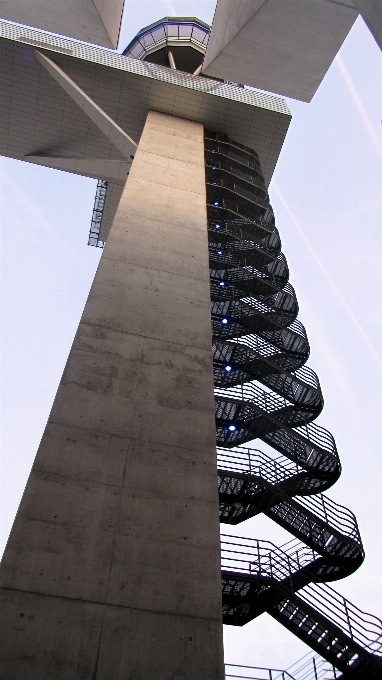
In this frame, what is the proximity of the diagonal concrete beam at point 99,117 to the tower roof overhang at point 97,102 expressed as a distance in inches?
18.7

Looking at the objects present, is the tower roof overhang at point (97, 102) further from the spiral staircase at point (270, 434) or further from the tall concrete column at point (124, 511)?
the tall concrete column at point (124, 511)

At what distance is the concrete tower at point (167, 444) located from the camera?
6508 mm

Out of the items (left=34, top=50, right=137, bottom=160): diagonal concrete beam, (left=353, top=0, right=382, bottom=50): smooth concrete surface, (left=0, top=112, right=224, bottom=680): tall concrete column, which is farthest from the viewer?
(left=34, top=50, right=137, bottom=160): diagonal concrete beam

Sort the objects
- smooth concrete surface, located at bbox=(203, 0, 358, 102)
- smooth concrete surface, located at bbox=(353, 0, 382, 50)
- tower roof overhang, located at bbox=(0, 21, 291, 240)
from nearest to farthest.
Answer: smooth concrete surface, located at bbox=(353, 0, 382, 50)
smooth concrete surface, located at bbox=(203, 0, 358, 102)
tower roof overhang, located at bbox=(0, 21, 291, 240)

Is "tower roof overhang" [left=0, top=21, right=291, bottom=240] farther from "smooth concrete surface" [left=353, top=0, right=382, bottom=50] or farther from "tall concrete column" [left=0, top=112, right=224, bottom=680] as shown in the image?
"tall concrete column" [left=0, top=112, right=224, bottom=680]

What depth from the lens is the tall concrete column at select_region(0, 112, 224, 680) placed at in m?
6.24

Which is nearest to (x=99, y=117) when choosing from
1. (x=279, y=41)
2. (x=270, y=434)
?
(x=279, y=41)

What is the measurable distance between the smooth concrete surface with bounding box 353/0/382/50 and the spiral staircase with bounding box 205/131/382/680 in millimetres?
7633

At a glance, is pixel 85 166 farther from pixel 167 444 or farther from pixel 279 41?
pixel 167 444

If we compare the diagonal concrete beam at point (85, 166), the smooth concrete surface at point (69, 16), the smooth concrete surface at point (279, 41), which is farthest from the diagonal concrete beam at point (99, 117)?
the smooth concrete surface at point (279, 41)

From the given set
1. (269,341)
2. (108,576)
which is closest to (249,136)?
(269,341)

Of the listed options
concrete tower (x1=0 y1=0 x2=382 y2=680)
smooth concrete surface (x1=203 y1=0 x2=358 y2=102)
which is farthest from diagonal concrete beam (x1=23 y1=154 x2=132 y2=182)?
smooth concrete surface (x1=203 y1=0 x2=358 y2=102)

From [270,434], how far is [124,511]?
682cm

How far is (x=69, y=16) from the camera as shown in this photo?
2241cm
